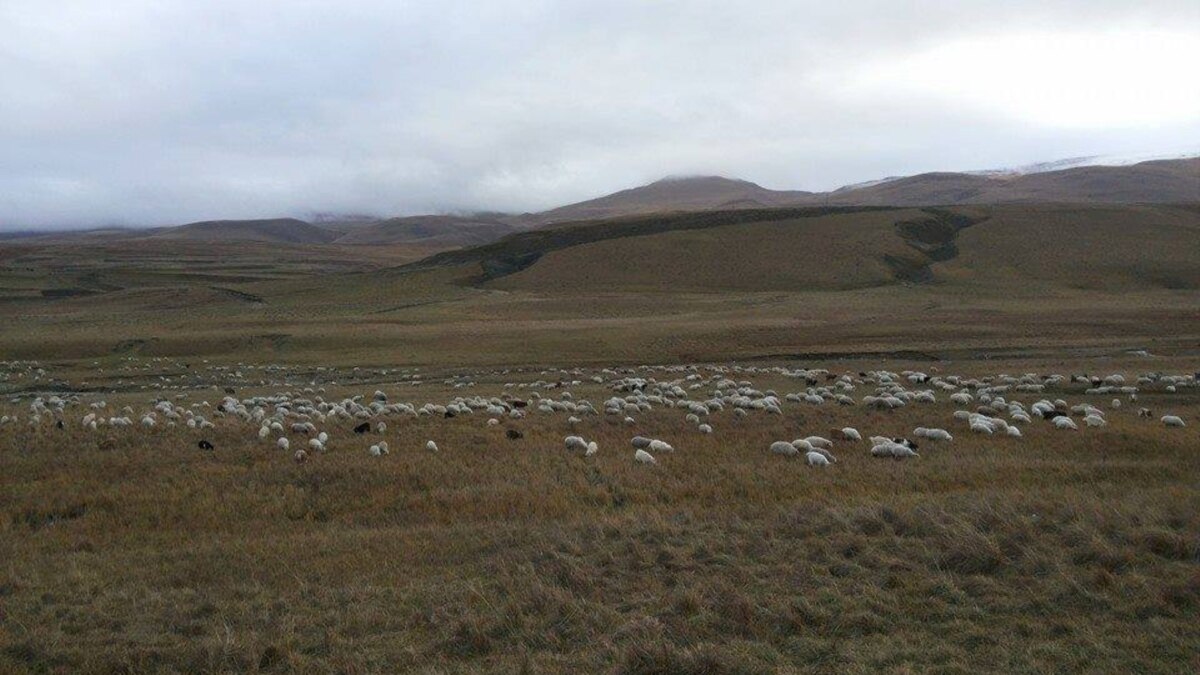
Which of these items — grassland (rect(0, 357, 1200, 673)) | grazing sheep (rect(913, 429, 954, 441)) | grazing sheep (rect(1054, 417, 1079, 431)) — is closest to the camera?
grassland (rect(0, 357, 1200, 673))

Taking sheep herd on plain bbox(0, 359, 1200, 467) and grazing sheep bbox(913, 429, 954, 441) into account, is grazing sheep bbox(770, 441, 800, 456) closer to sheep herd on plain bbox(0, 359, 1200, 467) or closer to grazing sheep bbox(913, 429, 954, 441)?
sheep herd on plain bbox(0, 359, 1200, 467)

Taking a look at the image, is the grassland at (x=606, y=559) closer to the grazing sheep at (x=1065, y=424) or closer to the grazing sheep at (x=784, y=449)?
the grazing sheep at (x=784, y=449)

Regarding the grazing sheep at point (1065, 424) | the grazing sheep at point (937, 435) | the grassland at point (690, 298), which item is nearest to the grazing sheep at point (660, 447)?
the grazing sheep at point (937, 435)

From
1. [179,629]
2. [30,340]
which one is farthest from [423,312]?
[179,629]

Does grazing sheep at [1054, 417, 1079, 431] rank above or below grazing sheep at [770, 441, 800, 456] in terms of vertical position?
below

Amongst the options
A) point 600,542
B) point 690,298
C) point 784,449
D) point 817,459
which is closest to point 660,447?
point 784,449

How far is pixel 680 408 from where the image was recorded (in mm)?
21938

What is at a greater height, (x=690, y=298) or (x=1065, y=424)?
(x=1065, y=424)

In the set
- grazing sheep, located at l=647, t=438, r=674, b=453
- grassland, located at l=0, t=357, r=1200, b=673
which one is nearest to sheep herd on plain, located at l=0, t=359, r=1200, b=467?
grazing sheep, located at l=647, t=438, r=674, b=453

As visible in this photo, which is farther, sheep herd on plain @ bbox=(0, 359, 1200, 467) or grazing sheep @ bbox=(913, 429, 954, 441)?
sheep herd on plain @ bbox=(0, 359, 1200, 467)

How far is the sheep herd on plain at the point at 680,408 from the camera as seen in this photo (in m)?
16.6

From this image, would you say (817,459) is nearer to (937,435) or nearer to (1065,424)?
(937,435)

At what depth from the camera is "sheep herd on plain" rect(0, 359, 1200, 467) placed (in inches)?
654

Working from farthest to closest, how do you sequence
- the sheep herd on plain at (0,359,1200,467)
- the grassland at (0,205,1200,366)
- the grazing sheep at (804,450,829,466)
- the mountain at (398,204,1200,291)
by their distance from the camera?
the mountain at (398,204,1200,291) < the grassland at (0,205,1200,366) < the sheep herd on plain at (0,359,1200,467) < the grazing sheep at (804,450,829,466)
